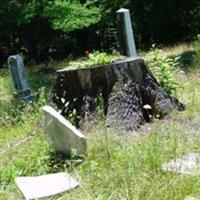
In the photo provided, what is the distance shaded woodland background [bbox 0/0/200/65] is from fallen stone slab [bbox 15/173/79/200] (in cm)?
1197

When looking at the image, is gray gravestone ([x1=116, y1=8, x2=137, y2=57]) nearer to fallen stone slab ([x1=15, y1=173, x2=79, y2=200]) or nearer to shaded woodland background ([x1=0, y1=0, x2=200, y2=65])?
fallen stone slab ([x1=15, y1=173, x2=79, y2=200])

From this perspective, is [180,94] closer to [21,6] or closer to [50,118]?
[50,118]

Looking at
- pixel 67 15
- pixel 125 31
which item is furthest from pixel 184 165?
pixel 67 15

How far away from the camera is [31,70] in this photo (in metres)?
14.5

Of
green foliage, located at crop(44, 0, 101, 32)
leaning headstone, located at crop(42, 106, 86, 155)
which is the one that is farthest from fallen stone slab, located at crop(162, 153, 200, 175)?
green foliage, located at crop(44, 0, 101, 32)

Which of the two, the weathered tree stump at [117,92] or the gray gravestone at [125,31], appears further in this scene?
the gray gravestone at [125,31]

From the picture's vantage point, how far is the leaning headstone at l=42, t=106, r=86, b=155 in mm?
5066

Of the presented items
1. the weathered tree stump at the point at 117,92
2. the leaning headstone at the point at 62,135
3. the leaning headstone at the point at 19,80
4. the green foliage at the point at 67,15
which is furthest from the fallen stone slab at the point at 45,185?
the green foliage at the point at 67,15

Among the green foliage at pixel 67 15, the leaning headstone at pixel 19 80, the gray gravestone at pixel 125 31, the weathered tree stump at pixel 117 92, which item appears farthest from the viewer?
the green foliage at pixel 67 15

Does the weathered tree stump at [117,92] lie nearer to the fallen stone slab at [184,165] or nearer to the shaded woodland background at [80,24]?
the fallen stone slab at [184,165]

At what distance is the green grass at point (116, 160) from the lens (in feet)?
12.9

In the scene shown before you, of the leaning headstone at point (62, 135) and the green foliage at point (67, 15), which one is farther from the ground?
the green foliage at point (67, 15)

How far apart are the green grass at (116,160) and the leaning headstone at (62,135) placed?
103 mm

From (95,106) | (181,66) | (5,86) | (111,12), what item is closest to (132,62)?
(95,106)
